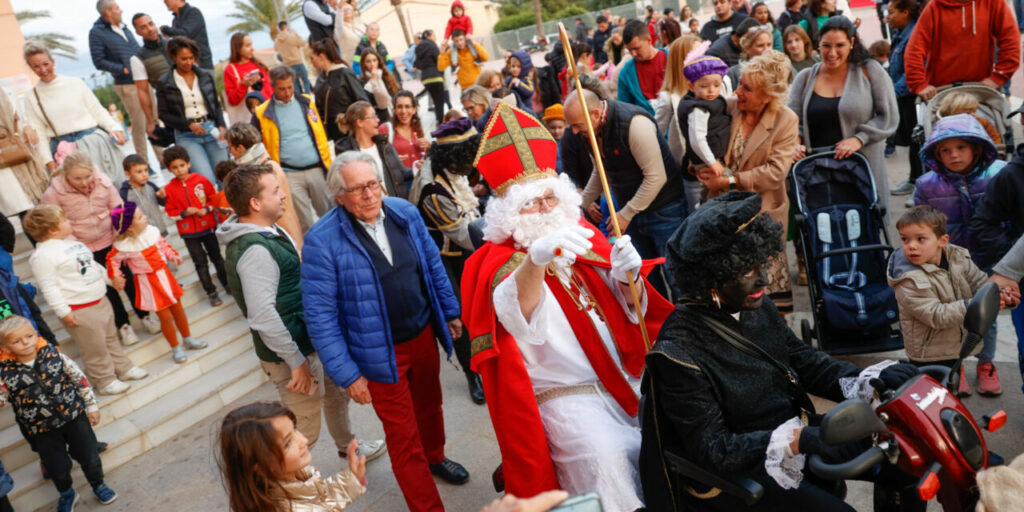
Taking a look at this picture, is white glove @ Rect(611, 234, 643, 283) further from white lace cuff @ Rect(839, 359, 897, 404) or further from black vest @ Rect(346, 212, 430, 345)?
black vest @ Rect(346, 212, 430, 345)

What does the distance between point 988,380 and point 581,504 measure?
3.24 meters

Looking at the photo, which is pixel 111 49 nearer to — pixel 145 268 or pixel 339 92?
pixel 339 92

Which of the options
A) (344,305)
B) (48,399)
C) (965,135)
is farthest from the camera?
(48,399)

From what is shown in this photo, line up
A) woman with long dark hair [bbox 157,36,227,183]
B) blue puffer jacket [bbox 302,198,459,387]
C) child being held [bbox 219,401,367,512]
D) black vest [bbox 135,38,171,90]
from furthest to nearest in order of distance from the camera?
black vest [bbox 135,38,171,90], woman with long dark hair [bbox 157,36,227,183], blue puffer jacket [bbox 302,198,459,387], child being held [bbox 219,401,367,512]

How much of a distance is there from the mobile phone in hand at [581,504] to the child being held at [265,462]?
1081 millimetres

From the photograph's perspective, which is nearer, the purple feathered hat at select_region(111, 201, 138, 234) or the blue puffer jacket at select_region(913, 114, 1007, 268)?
the blue puffer jacket at select_region(913, 114, 1007, 268)

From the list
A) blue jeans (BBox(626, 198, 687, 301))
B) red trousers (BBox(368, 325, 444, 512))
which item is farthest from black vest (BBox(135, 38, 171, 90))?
blue jeans (BBox(626, 198, 687, 301))

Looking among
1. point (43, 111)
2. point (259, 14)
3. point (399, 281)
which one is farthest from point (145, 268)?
point (259, 14)

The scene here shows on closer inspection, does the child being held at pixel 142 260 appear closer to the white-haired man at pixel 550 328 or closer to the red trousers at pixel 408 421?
the red trousers at pixel 408 421

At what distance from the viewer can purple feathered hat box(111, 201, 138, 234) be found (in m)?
5.73

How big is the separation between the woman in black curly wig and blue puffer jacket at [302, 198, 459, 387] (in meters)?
1.59

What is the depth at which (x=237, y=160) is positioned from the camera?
241 inches

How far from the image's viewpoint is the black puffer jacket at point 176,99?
720cm

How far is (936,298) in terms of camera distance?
3.58 metres
